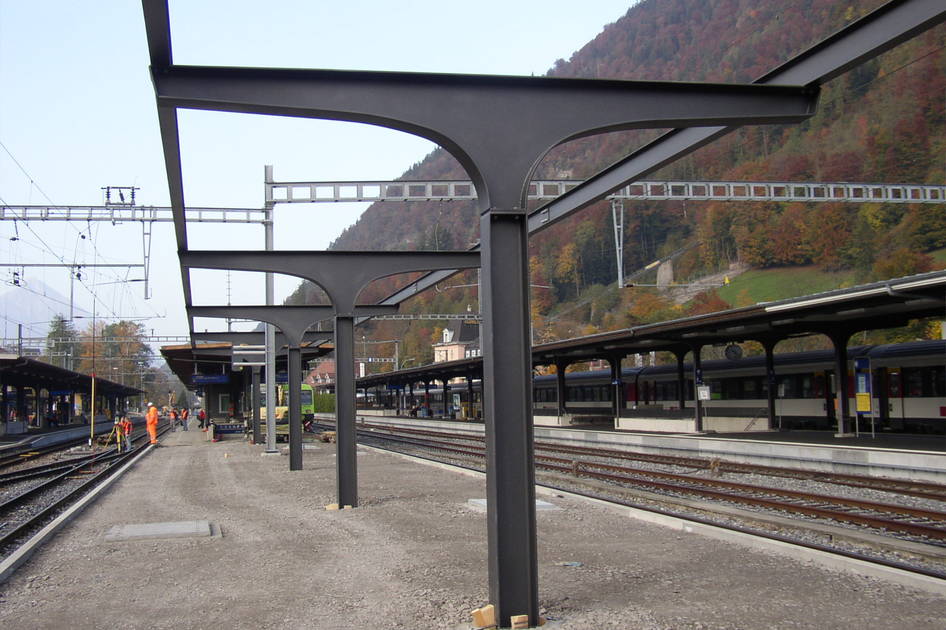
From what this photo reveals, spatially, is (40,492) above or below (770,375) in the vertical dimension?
below

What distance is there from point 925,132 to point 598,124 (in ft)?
219

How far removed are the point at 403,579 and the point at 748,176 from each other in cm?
6928

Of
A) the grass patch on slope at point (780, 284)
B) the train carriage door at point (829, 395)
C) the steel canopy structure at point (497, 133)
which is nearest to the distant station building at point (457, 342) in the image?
the grass patch on slope at point (780, 284)

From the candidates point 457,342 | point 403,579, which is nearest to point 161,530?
point 403,579

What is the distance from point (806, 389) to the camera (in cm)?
2961

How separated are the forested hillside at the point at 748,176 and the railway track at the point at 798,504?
2561 cm

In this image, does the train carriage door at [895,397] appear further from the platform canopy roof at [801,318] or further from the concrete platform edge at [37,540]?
the concrete platform edge at [37,540]

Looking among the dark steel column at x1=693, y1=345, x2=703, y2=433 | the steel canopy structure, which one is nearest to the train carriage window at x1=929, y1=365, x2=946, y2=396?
the dark steel column at x1=693, y1=345, x2=703, y2=433

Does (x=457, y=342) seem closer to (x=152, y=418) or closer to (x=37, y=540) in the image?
(x=152, y=418)

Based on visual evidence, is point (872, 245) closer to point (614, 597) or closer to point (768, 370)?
point (768, 370)

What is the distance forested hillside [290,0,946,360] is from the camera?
2537 inches

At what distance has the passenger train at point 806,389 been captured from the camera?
24.8m

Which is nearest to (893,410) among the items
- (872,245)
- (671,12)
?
(872,245)

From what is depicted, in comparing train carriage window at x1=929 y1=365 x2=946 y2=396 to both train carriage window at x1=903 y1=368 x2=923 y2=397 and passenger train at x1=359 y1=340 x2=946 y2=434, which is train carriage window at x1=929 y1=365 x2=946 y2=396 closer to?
passenger train at x1=359 y1=340 x2=946 y2=434
